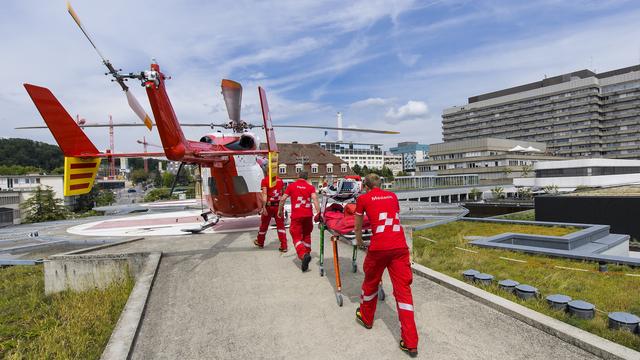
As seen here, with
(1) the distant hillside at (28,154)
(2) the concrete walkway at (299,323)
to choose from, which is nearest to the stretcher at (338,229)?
(2) the concrete walkway at (299,323)

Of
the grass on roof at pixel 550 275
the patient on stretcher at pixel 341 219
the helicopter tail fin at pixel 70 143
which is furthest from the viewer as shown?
the helicopter tail fin at pixel 70 143

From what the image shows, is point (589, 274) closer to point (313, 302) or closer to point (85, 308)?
point (313, 302)

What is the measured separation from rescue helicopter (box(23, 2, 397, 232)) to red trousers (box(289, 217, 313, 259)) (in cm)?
137

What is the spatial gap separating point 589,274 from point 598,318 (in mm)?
3771

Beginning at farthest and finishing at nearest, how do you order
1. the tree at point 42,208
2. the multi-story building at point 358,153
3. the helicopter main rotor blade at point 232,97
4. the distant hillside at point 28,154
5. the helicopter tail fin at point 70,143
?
1. the multi-story building at point 358,153
2. the distant hillside at point 28,154
3. the tree at point 42,208
4. the helicopter main rotor blade at point 232,97
5. the helicopter tail fin at point 70,143

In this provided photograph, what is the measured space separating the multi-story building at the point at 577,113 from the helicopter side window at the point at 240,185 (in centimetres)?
11148

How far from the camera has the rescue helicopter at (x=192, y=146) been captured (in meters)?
6.32

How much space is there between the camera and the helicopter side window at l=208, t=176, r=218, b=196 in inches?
409

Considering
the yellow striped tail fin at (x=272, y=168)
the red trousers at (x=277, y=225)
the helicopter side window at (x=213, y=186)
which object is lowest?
the red trousers at (x=277, y=225)

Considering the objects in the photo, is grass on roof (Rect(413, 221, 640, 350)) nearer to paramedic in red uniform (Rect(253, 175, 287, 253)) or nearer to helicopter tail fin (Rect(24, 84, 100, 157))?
paramedic in red uniform (Rect(253, 175, 287, 253))

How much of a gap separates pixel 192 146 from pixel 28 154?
165047 millimetres

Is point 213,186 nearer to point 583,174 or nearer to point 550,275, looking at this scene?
point 550,275

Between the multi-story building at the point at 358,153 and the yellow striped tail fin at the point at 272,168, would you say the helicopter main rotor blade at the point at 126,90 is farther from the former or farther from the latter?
the multi-story building at the point at 358,153

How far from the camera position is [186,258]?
781 cm
